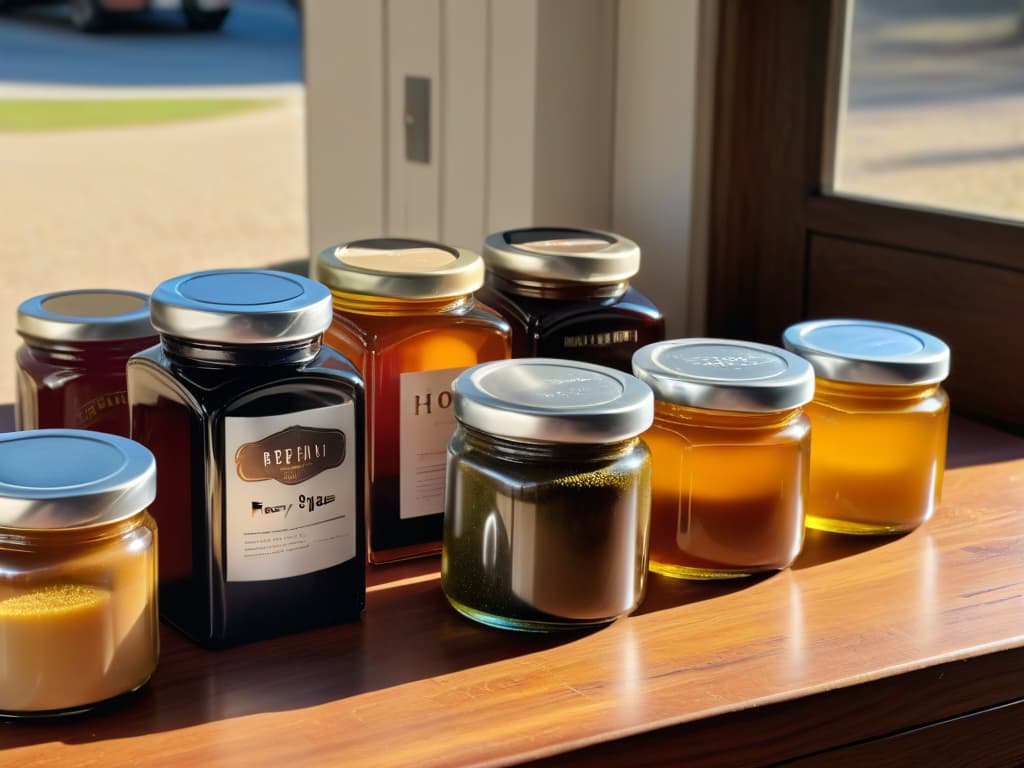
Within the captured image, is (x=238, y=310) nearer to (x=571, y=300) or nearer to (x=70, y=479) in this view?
(x=70, y=479)

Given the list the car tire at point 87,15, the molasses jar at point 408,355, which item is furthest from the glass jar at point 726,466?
the car tire at point 87,15

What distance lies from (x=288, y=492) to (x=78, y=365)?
0.22 meters

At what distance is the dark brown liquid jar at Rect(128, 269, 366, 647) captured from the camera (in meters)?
0.68

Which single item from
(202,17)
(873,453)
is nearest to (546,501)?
(873,453)

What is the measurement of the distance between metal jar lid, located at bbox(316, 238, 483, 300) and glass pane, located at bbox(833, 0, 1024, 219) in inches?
24.3

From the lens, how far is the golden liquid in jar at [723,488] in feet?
2.60

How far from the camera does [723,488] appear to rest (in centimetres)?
79

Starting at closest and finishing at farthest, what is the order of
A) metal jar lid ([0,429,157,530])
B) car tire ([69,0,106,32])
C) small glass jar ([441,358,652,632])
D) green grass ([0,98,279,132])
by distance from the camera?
1. metal jar lid ([0,429,157,530])
2. small glass jar ([441,358,652,632])
3. car tire ([69,0,106,32])
4. green grass ([0,98,279,132])

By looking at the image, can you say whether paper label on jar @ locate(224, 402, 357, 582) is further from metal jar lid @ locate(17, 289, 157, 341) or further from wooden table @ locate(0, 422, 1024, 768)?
metal jar lid @ locate(17, 289, 157, 341)

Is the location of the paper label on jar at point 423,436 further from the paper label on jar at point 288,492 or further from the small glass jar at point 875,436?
the small glass jar at point 875,436

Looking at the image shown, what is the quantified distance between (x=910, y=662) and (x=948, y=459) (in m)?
0.39

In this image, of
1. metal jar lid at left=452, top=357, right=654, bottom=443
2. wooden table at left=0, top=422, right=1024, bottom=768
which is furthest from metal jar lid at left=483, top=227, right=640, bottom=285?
wooden table at left=0, top=422, right=1024, bottom=768

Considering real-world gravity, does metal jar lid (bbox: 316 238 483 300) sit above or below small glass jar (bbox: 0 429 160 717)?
above

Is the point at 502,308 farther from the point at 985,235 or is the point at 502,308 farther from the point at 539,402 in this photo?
the point at 985,235
